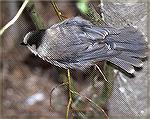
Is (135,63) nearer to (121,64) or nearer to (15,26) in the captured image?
(121,64)

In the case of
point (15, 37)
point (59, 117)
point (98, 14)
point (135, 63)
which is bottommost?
point (59, 117)

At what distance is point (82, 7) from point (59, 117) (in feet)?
7.67

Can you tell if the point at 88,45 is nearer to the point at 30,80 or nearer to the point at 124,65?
the point at 124,65

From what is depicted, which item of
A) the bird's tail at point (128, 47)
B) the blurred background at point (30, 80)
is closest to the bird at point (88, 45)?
the bird's tail at point (128, 47)

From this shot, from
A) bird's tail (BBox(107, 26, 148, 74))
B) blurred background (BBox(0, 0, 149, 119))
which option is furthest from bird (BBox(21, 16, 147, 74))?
blurred background (BBox(0, 0, 149, 119))

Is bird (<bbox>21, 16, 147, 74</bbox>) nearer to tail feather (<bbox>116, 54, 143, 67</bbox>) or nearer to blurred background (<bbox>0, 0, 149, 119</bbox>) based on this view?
tail feather (<bbox>116, 54, 143, 67</bbox>)

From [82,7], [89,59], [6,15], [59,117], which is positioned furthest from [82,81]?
[82,7]

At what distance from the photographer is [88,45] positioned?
2.81 m

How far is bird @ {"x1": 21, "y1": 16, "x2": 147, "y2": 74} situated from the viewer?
275cm

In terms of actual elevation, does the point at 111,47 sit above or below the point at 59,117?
above

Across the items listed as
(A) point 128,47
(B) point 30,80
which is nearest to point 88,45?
(A) point 128,47

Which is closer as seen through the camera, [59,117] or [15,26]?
[59,117]

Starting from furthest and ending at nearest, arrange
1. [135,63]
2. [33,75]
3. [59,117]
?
[33,75]
[59,117]
[135,63]

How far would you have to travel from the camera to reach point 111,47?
2814mm
